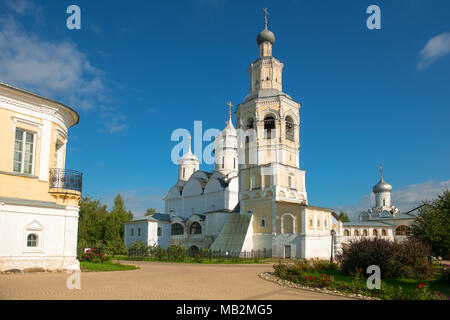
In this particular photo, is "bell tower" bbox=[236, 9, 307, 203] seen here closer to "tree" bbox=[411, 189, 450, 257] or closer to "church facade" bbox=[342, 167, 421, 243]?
"tree" bbox=[411, 189, 450, 257]

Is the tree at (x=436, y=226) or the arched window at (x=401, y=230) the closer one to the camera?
the tree at (x=436, y=226)

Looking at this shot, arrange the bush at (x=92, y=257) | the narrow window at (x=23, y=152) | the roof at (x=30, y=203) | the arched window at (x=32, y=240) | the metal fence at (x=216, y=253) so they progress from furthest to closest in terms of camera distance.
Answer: the metal fence at (x=216, y=253), the bush at (x=92, y=257), the narrow window at (x=23, y=152), the arched window at (x=32, y=240), the roof at (x=30, y=203)

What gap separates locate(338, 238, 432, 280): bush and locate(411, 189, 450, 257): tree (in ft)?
21.6

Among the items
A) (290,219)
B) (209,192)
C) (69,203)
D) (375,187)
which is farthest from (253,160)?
(375,187)

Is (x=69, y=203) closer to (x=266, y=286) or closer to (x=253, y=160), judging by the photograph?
(x=266, y=286)

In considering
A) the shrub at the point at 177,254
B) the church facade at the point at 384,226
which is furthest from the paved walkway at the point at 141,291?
the church facade at the point at 384,226

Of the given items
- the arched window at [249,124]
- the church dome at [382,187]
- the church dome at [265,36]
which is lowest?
the church dome at [382,187]

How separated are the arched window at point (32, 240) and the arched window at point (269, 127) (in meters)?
23.7

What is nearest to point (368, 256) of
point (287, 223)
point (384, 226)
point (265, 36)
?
point (287, 223)

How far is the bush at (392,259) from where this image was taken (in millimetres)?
13031

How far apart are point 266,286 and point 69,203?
8.27 metres

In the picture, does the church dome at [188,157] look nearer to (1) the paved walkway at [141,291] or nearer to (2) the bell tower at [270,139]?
(2) the bell tower at [270,139]

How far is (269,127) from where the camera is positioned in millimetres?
34531
